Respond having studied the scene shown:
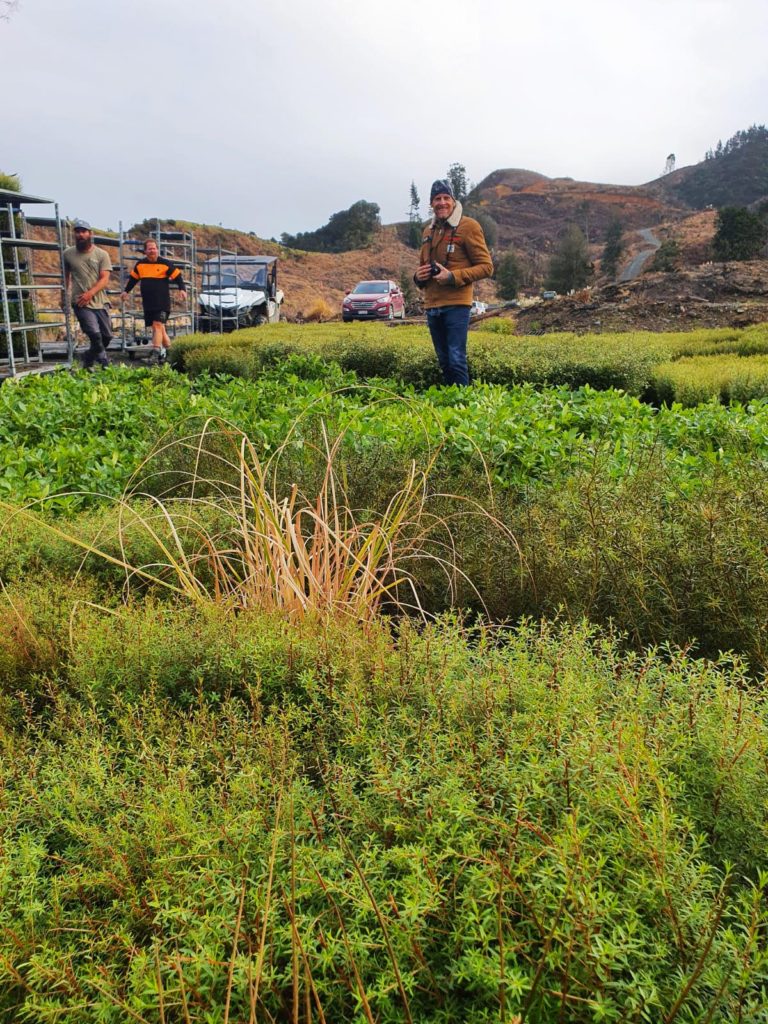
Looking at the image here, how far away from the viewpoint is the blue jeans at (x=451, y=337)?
267 inches

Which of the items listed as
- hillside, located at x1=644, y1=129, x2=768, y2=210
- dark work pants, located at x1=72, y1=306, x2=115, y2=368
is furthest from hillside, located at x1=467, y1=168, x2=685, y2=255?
dark work pants, located at x1=72, y1=306, x2=115, y2=368

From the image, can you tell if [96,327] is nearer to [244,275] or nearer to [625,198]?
[244,275]

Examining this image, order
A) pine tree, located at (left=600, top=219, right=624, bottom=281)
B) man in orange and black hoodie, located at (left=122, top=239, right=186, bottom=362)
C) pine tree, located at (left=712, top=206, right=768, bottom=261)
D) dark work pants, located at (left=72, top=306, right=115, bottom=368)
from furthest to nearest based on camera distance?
pine tree, located at (left=600, top=219, right=624, bottom=281) → pine tree, located at (left=712, top=206, right=768, bottom=261) → man in orange and black hoodie, located at (left=122, top=239, right=186, bottom=362) → dark work pants, located at (left=72, top=306, right=115, bottom=368)

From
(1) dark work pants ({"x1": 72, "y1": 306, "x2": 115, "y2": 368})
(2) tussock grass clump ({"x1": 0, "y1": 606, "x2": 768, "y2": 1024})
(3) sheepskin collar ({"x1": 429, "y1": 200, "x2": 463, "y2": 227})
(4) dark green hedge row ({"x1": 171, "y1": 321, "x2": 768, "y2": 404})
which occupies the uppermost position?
(3) sheepskin collar ({"x1": 429, "y1": 200, "x2": 463, "y2": 227})

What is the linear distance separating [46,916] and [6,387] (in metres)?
5.81

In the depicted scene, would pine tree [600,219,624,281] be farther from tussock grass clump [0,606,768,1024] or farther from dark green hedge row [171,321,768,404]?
tussock grass clump [0,606,768,1024]

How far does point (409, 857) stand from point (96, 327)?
10105 mm

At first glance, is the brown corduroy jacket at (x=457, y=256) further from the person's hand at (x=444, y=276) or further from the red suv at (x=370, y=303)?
the red suv at (x=370, y=303)

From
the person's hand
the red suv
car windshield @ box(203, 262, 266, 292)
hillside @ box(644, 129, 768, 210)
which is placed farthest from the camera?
hillside @ box(644, 129, 768, 210)

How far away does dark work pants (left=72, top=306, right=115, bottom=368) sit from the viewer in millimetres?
9742

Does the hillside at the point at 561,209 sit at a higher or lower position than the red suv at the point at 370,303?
higher

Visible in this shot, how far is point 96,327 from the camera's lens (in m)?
9.95

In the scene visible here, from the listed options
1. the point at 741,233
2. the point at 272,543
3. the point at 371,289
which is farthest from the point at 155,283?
the point at 741,233

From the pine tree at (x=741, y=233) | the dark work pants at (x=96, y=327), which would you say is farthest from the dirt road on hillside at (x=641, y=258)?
the dark work pants at (x=96, y=327)
